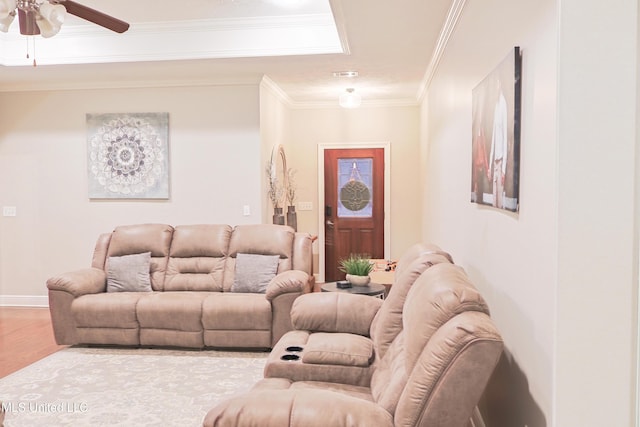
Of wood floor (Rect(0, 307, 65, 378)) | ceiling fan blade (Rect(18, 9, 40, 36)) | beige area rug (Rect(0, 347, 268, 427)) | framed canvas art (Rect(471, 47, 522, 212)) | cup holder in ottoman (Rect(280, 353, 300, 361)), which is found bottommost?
wood floor (Rect(0, 307, 65, 378))

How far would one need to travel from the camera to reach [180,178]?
5672mm

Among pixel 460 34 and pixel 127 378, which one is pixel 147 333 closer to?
pixel 127 378

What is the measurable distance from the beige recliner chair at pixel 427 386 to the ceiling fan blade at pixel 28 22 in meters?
2.31

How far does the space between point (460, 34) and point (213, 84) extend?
3.12 m

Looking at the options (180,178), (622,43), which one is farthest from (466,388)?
(180,178)

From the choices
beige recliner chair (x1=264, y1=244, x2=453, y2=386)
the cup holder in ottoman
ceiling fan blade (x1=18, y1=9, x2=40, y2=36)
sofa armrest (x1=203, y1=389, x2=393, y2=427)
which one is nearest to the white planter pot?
beige recliner chair (x1=264, y1=244, x2=453, y2=386)

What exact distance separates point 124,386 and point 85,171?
10.6ft

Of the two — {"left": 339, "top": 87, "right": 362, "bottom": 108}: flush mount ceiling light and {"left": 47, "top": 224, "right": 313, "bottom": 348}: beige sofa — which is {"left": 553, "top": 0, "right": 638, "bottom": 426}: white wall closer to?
{"left": 47, "top": 224, "right": 313, "bottom": 348}: beige sofa

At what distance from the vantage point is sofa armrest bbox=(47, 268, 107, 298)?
418cm

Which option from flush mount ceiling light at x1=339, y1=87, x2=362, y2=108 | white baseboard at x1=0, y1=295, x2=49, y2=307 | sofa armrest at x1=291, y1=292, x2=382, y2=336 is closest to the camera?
sofa armrest at x1=291, y1=292, x2=382, y2=336

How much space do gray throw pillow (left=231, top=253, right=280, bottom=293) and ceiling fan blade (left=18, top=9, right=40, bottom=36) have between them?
244cm

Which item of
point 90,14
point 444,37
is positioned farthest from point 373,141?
point 90,14

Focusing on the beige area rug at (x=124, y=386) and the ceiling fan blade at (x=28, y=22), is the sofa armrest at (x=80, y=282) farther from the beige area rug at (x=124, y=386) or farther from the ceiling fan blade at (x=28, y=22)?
the ceiling fan blade at (x=28, y=22)

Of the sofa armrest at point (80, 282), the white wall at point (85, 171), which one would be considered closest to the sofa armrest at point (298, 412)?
the sofa armrest at point (80, 282)
